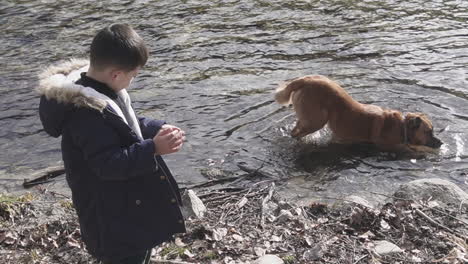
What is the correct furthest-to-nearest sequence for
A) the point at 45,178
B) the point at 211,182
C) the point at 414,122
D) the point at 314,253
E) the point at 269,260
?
the point at 414,122, the point at 45,178, the point at 211,182, the point at 314,253, the point at 269,260

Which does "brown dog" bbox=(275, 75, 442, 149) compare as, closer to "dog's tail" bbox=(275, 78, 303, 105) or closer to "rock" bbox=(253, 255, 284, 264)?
"dog's tail" bbox=(275, 78, 303, 105)

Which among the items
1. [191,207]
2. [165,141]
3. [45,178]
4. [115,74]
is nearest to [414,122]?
[191,207]

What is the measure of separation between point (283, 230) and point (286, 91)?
347 centimetres

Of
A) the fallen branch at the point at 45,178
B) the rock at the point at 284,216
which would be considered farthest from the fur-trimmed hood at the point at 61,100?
the fallen branch at the point at 45,178

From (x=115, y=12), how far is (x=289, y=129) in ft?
25.9

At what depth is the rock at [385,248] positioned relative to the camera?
15.8 feet

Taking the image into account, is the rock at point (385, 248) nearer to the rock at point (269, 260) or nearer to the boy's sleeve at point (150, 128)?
the rock at point (269, 260)

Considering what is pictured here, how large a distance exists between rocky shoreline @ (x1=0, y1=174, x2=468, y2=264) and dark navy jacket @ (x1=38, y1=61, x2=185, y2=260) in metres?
0.76

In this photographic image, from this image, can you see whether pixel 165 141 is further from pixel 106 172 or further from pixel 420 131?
pixel 420 131

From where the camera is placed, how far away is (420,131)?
7961mm

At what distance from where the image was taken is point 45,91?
12.5ft

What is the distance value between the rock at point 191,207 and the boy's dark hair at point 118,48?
224 cm

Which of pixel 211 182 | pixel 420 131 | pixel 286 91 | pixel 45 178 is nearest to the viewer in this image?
pixel 211 182

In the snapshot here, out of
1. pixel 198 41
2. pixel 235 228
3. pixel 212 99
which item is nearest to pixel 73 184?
pixel 235 228
